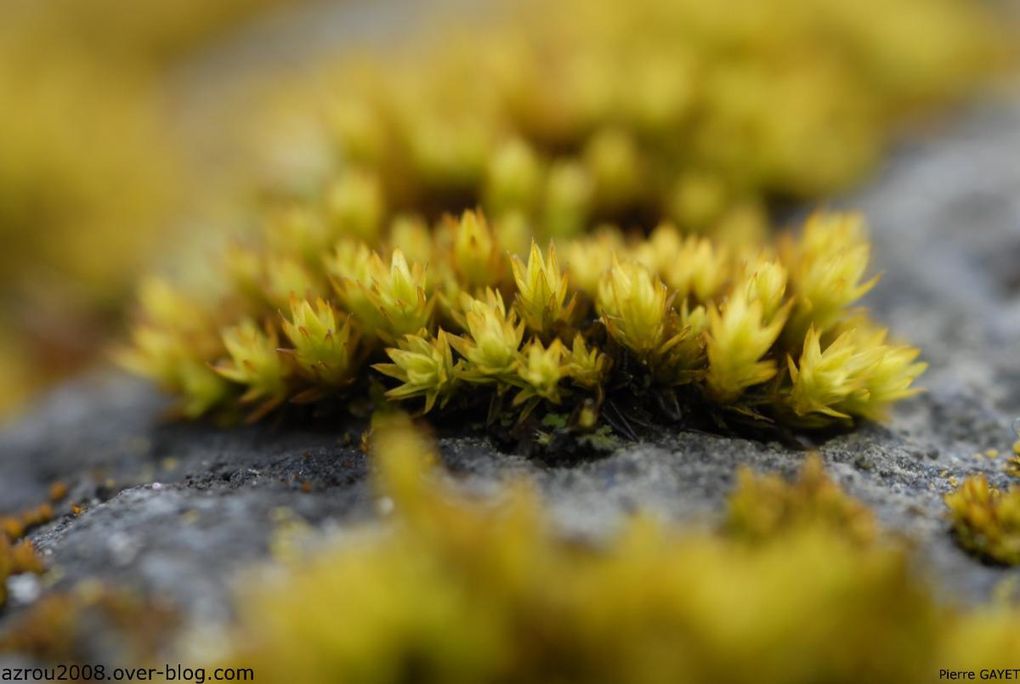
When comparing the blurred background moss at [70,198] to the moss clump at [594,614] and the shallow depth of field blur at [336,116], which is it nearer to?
the shallow depth of field blur at [336,116]

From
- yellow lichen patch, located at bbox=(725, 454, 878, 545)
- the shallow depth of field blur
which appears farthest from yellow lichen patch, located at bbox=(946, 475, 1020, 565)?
the shallow depth of field blur

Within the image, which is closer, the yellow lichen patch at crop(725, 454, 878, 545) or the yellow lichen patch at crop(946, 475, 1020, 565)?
the yellow lichen patch at crop(725, 454, 878, 545)

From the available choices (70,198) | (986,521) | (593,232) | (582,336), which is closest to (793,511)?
(986,521)

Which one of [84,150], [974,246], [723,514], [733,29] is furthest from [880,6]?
[84,150]

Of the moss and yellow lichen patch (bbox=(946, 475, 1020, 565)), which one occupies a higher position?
the moss

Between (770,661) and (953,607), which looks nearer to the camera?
(770,661)

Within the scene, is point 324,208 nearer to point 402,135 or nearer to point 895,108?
point 402,135

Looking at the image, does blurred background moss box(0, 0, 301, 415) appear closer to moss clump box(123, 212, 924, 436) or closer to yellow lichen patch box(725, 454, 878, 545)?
moss clump box(123, 212, 924, 436)
